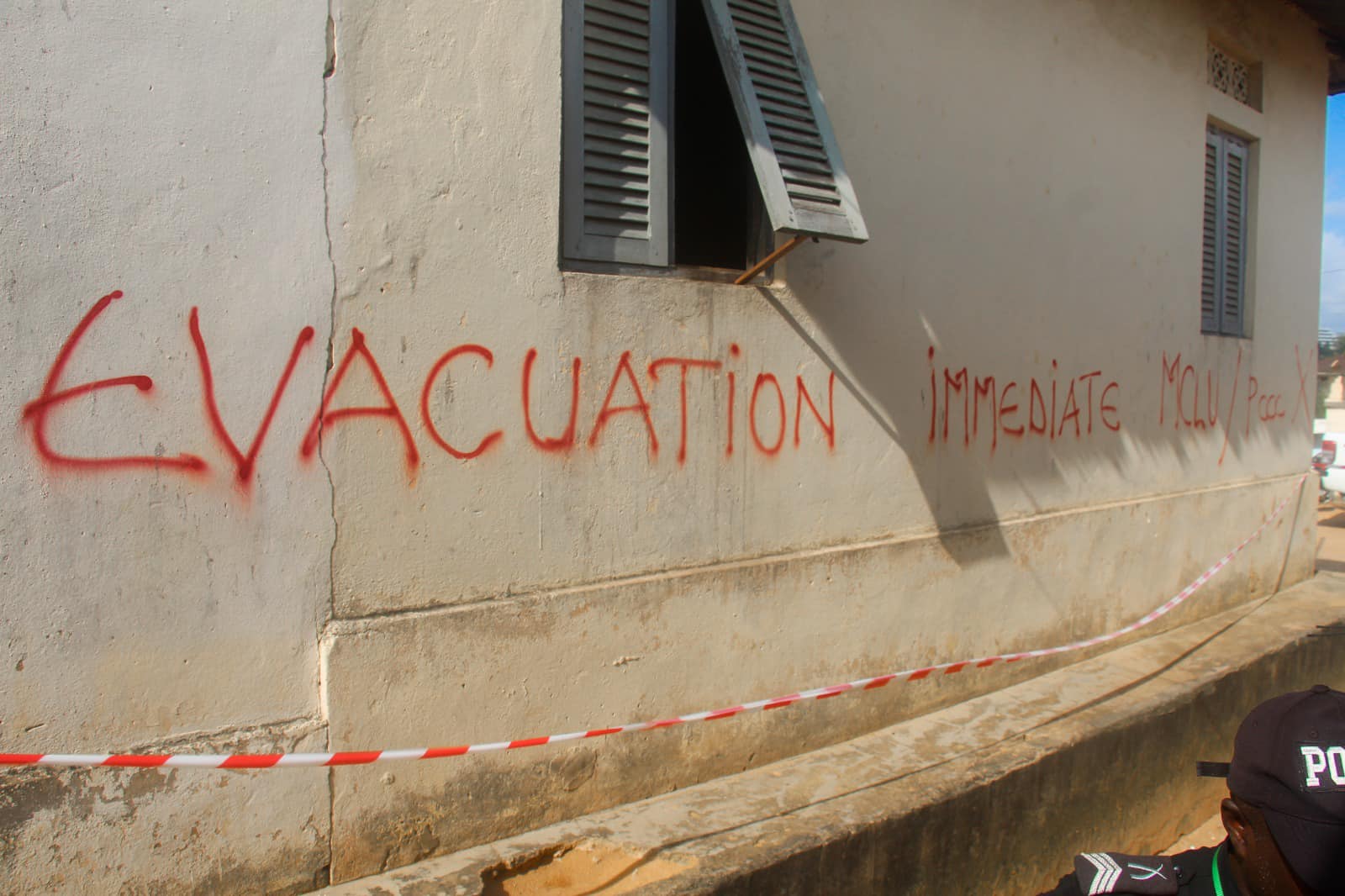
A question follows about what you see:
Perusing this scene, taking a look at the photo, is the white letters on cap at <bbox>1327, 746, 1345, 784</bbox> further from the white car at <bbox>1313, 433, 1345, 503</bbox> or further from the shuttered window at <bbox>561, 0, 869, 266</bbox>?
the white car at <bbox>1313, 433, 1345, 503</bbox>

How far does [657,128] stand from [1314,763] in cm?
284

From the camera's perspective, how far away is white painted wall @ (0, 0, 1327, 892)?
2.39 metres

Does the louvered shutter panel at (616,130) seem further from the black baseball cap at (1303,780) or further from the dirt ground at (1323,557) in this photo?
the dirt ground at (1323,557)

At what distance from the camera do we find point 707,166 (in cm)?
467

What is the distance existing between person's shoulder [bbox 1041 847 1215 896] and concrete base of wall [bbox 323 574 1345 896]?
1.43 m

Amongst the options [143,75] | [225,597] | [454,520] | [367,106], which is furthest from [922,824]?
[143,75]

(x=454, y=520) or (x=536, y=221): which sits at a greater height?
(x=536, y=221)

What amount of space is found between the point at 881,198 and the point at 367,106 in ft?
7.85

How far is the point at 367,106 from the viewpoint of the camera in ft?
9.13

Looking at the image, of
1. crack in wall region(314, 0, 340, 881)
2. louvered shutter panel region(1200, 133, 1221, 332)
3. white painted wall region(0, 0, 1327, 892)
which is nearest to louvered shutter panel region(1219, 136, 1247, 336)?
louvered shutter panel region(1200, 133, 1221, 332)

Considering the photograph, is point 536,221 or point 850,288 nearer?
point 536,221

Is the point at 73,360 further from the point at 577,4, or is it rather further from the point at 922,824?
the point at 922,824

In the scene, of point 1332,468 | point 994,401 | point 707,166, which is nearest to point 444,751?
point 707,166

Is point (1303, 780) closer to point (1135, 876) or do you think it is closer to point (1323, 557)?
point (1135, 876)
